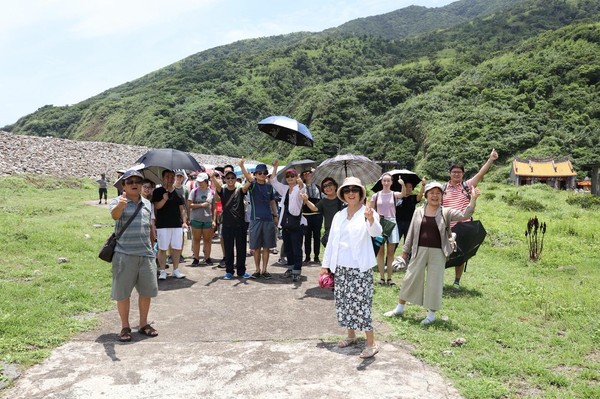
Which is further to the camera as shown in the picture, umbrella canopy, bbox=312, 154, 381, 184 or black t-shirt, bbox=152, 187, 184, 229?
umbrella canopy, bbox=312, 154, 381, 184

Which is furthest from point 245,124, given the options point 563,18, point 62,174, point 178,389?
point 178,389

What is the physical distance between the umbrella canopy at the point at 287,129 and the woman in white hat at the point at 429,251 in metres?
2.95

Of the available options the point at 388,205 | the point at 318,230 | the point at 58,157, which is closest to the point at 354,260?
the point at 388,205

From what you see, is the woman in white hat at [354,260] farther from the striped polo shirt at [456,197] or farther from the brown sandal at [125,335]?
the striped polo shirt at [456,197]

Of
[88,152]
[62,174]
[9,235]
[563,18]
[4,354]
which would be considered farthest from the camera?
[563,18]

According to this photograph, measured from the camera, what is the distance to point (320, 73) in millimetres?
114812

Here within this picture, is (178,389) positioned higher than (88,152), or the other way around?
(88,152)

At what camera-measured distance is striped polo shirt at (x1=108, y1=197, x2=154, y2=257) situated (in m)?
4.84

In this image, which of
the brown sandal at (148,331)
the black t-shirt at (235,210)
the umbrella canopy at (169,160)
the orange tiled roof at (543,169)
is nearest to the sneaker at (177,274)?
the black t-shirt at (235,210)

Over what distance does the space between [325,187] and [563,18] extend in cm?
12891

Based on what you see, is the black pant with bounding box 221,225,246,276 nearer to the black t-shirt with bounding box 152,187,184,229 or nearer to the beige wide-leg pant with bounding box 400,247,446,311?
the black t-shirt with bounding box 152,187,184,229

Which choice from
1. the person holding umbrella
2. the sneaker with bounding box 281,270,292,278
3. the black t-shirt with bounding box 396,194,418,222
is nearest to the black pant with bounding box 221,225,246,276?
the sneaker with bounding box 281,270,292,278

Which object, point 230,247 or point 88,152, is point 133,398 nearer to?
point 230,247

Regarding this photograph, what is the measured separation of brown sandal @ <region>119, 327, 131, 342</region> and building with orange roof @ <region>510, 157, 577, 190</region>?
39276mm
